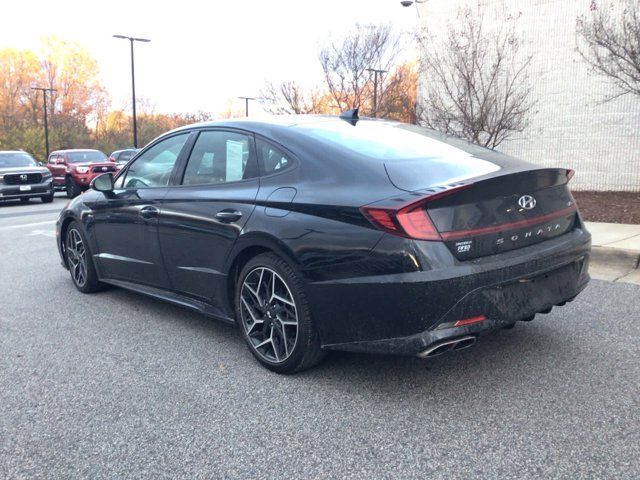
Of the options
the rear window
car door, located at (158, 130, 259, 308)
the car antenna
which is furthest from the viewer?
the car antenna

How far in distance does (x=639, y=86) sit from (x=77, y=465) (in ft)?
46.6

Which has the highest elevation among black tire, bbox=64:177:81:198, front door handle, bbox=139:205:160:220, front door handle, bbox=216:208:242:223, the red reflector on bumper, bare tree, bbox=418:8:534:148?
bare tree, bbox=418:8:534:148

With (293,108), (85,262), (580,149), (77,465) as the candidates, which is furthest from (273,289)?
(293,108)

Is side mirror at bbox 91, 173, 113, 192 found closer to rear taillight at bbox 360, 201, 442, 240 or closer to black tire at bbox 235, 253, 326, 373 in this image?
black tire at bbox 235, 253, 326, 373

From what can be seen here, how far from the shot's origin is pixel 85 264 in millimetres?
5664

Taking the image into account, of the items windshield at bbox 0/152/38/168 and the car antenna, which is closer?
the car antenna

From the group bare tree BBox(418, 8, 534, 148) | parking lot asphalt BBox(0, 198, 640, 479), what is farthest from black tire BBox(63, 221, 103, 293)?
bare tree BBox(418, 8, 534, 148)

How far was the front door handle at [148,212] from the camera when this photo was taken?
4.48m

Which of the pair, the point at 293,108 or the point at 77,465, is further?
the point at 293,108

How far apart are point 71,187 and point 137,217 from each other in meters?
17.6

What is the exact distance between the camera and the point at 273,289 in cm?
356

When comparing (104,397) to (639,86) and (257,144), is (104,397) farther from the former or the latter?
(639,86)

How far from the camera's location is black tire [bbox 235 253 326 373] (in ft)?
11.0

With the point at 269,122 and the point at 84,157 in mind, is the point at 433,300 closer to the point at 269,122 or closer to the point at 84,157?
the point at 269,122
